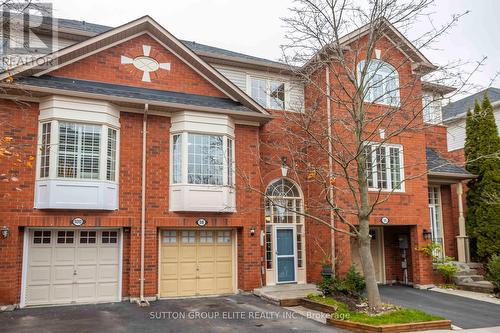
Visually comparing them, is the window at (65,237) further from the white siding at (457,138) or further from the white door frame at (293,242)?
the white siding at (457,138)

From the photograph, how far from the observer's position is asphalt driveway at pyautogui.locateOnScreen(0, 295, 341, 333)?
9469 millimetres

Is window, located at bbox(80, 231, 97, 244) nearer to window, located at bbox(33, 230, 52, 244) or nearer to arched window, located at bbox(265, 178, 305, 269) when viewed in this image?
window, located at bbox(33, 230, 52, 244)

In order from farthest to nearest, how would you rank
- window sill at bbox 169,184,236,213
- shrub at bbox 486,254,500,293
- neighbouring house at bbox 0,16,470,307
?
1. shrub at bbox 486,254,500,293
2. window sill at bbox 169,184,236,213
3. neighbouring house at bbox 0,16,470,307

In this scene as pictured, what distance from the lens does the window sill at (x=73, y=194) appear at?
1150cm

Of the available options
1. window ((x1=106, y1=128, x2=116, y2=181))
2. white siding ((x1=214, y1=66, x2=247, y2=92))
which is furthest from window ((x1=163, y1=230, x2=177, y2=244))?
white siding ((x1=214, y1=66, x2=247, y2=92))

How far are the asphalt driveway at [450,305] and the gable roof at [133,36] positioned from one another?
23.6ft

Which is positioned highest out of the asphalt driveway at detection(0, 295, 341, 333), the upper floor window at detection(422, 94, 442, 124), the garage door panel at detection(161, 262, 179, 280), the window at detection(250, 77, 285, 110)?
the window at detection(250, 77, 285, 110)

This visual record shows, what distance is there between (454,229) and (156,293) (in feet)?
40.8

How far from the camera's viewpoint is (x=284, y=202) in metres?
15.6

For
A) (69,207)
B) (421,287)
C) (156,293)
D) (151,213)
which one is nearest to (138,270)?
(156,293)

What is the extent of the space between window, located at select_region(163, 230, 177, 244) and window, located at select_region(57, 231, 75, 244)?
2620mm

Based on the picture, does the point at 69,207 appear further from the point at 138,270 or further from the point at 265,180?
the point at 265,180

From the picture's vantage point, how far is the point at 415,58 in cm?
1609

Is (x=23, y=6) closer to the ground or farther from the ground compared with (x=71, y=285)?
farther from the ground
